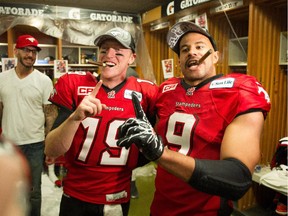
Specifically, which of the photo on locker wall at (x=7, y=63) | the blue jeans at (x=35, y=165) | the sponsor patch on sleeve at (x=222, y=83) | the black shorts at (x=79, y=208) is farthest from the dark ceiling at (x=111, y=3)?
the black shorts at (x=79, y=208)

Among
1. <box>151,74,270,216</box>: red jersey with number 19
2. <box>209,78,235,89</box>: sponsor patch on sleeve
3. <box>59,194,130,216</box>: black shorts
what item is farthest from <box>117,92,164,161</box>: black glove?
<box>59,194,130,216</box>: black shorts

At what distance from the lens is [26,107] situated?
257cm

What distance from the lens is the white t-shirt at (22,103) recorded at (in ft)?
8.30

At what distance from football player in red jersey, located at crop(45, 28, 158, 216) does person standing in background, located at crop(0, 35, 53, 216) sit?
43.8 inches

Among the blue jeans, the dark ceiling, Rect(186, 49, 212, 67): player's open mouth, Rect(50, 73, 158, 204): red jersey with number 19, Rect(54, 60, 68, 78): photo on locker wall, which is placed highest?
the dark ceiling

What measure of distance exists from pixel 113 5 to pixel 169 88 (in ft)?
13.6

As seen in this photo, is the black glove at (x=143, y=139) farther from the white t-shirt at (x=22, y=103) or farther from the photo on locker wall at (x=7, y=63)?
the photo on locker wall at (x=7, y=63)

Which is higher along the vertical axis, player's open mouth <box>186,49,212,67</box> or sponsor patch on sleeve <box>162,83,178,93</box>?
player's open mouth <box>186,49,212,67</box>

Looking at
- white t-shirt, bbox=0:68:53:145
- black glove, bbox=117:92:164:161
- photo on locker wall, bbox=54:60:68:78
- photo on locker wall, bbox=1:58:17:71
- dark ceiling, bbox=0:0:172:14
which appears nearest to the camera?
black glove, bbox=117:92:164:161

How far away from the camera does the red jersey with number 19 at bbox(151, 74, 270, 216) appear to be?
129 cm

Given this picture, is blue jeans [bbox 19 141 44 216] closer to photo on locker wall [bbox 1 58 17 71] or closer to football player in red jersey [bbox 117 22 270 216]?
football player in red jersey [bbox 117 22 270 216]

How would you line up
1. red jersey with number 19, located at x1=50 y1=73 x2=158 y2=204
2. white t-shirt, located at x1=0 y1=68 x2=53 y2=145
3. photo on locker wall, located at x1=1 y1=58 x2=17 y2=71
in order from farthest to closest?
photo on locker wall, located at x1=1 y1=58 x2=17 y2=71, white t-shirt, located at x1=0 y1=68 x2=53 y2=145, red jersey with number 19, located at x1=50 y1=73 x2=158 y2=204

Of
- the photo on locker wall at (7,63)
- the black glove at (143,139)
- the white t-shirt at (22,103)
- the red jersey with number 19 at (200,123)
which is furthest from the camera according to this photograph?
the photo on locker wall at (7,63)

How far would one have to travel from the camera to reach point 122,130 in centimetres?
103
